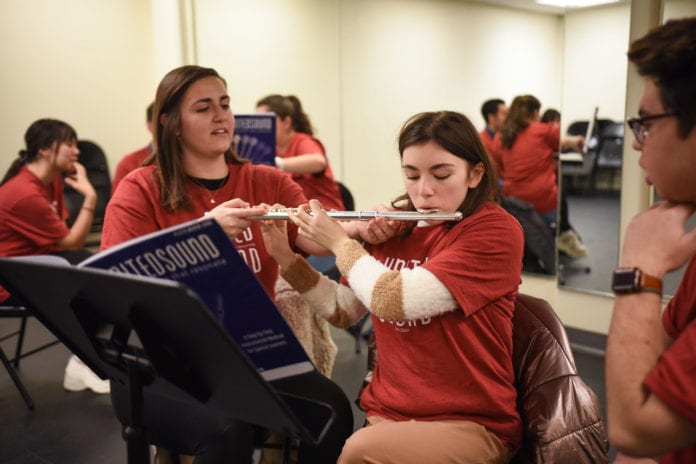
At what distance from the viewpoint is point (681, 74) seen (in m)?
0.93

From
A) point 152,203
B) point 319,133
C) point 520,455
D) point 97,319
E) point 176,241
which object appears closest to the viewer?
point 176,241

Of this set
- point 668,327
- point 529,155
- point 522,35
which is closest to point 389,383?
point 668,327

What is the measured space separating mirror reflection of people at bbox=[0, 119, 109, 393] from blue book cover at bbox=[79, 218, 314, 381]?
2.35 meters

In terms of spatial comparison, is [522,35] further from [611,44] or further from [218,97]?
[218,97]

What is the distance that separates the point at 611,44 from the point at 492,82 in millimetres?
1027

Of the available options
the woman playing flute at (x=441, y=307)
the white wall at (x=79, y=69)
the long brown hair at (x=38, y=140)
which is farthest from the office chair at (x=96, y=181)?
the woman playing flute at (x=441, y=307)

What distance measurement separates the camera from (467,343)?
1454 mm

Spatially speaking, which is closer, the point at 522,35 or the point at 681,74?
the point at 681,74

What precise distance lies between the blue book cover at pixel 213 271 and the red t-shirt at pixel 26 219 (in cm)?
234

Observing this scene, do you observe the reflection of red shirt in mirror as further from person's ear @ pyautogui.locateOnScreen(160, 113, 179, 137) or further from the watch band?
the watch band

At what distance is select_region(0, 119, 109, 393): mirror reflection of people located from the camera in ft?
10.4

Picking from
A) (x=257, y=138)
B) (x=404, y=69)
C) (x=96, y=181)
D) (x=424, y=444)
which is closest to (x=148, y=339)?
(x=424, y=444)

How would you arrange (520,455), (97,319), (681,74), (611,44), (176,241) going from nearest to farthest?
(681,74)
(176,241)
(97,319)
(520,455)
(611,44)

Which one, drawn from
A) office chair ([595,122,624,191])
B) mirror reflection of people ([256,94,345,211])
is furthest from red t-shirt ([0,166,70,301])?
office chair ([595,122,624,191])
